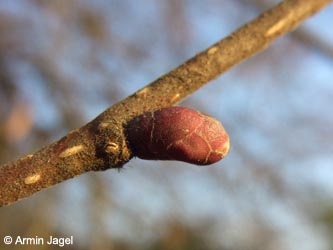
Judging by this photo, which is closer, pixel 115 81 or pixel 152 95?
pixel 152 95

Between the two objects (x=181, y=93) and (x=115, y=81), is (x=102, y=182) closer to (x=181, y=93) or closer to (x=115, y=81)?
(x=115, y=81)

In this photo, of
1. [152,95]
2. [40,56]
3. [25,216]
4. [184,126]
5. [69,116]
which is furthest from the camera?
[40,56]

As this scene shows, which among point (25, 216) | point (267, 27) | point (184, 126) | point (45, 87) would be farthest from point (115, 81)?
point (184, 126)

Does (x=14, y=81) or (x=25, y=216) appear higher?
(x=14, y=81)

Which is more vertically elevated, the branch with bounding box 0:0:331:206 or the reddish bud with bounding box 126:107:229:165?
the branch with bounding box 0:0:331:206

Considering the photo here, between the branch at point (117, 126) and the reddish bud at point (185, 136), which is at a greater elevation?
the branch at point (117, 126)
